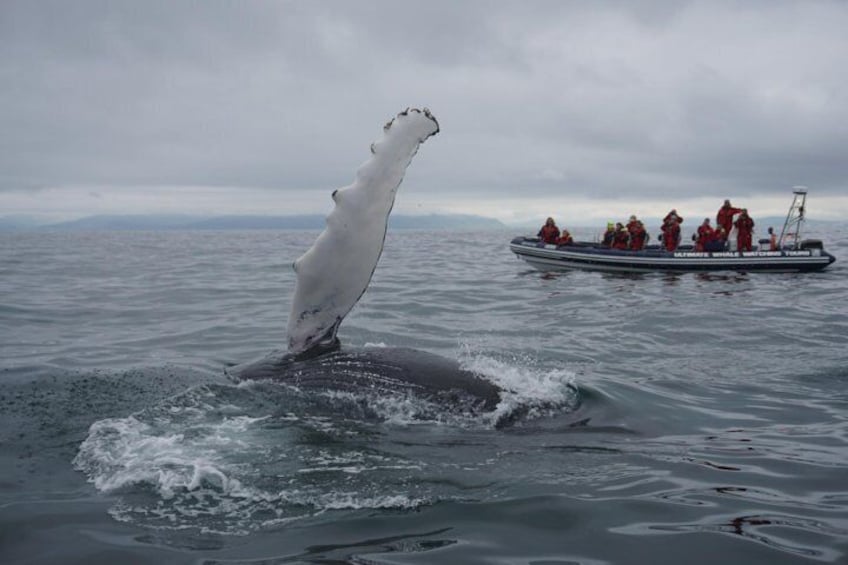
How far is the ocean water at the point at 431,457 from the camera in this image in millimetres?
4590

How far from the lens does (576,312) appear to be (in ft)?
55.5

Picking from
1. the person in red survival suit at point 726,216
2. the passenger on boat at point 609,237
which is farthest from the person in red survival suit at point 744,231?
the passenger on boat at point 609,237

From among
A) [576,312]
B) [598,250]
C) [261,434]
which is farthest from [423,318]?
[598,250]

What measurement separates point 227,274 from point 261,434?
20.8 meters

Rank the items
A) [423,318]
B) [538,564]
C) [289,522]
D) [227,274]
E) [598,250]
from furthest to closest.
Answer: [598,250] < [227,274] < [423,318] < [289,522] < [538,564]

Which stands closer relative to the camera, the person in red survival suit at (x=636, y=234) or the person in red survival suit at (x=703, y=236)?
the person in red survival suit at (x=703, y=236)

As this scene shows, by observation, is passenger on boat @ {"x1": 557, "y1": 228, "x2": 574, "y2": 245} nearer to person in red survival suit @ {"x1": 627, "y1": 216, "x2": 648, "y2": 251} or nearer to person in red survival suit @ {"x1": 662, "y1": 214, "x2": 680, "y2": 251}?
person in red survival suit @ {"x1": 627, "y1": 216, "x2": 648, "y2": 251}

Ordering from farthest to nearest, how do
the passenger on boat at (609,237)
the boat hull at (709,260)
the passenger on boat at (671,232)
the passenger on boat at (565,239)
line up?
1. the passenger on boat at (609,237)
2. the passenger on boat at (565,239)
3. the passenger on boat at (671,232)
4. the boat hull at (709,260)

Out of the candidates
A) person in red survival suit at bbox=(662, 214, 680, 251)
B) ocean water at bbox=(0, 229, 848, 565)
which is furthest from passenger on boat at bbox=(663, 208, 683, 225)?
ocean water at bbox=(0, 229, 848, 565)

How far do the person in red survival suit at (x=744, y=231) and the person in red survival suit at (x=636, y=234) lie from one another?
12.4 ft

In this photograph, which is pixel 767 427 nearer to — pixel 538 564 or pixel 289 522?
pixel 538 564

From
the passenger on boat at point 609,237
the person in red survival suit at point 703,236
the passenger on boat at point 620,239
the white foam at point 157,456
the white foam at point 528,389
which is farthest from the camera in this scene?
the passenger on boat at point 609,237

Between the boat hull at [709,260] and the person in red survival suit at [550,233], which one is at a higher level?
the person in red survival suit at [550,233]

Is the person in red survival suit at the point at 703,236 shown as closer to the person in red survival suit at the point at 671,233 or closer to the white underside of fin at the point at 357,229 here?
the person in red survival suit at the point at 671,233
